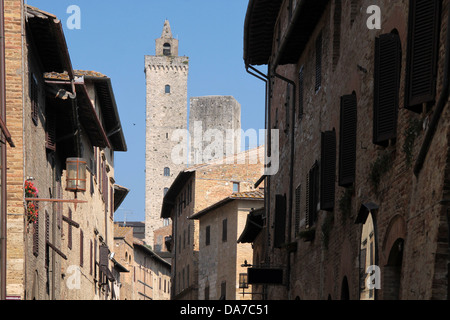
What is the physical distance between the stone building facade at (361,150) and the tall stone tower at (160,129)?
2976 inches

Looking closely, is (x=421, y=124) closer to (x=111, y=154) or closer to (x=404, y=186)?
(x=404, y=186)

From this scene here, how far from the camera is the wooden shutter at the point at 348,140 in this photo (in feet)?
43.6

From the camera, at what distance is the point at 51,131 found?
20469mm

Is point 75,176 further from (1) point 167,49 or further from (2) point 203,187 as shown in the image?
(1) point 167,49

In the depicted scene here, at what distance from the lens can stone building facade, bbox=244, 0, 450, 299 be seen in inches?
352

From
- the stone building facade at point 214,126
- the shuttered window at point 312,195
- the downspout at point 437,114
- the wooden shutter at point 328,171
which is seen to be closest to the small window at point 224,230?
the shuttered window at point 312,195

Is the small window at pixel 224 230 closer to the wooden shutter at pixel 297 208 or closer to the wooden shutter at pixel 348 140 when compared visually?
the wooden shutter at pixel 297 208

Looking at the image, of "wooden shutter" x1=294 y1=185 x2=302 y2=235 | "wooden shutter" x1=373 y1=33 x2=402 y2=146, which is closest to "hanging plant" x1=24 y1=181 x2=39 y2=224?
"wooden shutter" x1=294 y1=185 x2=302 y2=235

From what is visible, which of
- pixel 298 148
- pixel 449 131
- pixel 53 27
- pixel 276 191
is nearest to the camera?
pixel 449 131

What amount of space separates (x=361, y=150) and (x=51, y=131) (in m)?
9.43

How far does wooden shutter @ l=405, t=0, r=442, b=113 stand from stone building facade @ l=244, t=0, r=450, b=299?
0.01 m
